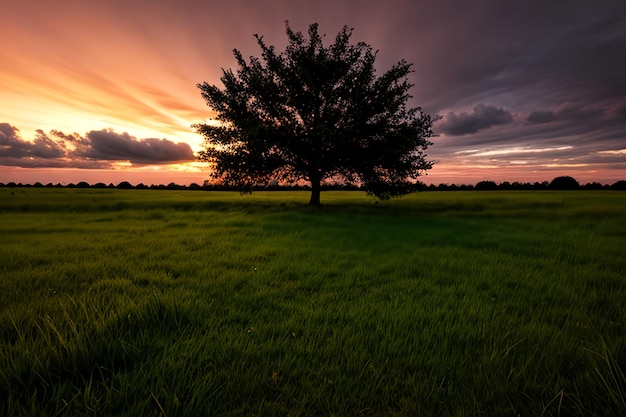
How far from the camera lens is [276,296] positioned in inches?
182

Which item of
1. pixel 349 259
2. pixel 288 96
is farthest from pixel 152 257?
pixel 288 96

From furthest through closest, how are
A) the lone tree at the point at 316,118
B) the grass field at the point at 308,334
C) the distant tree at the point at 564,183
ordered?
the distant tree at the point at 564,183 < the lone tree at the point at 316,118 < the grass field at the point at 308,334

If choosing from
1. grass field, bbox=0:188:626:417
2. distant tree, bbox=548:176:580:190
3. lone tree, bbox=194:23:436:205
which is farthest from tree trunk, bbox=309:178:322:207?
distant tree, bbox=548:176:580:190

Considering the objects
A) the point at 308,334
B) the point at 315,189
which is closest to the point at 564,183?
the point at 315,189

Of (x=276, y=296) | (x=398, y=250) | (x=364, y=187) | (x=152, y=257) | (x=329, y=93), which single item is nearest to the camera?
(x=276, y=296)

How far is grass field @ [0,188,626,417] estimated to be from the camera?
85.6 inches

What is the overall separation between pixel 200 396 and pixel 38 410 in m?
1.09

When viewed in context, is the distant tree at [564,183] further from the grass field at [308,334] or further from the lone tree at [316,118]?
the grass field at [308,334]

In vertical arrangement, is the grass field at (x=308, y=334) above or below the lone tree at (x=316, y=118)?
below

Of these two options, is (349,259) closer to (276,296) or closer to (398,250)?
(398,250)

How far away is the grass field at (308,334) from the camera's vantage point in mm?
2174

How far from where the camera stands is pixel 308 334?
3.31 m

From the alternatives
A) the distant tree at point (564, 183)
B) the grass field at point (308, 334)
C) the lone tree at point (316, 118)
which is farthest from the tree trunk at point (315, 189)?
the distant tree at point (564, 183)

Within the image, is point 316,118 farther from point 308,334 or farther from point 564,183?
point 564,183
